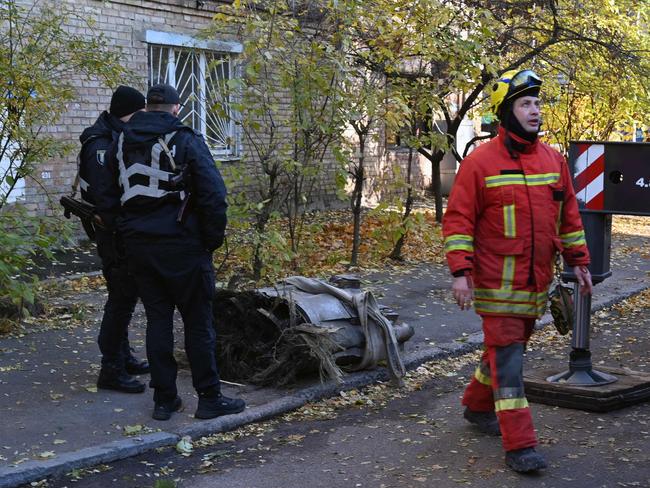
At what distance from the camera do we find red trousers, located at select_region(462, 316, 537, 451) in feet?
15.6

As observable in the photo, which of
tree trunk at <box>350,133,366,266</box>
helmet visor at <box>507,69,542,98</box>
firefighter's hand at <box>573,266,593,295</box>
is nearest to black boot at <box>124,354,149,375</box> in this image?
firefighter's hand at <box>573,266,593,295</box>

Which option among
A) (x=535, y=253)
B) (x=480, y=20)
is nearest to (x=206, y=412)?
(x=535, y=253)

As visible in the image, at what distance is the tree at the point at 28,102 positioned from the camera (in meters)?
7.16

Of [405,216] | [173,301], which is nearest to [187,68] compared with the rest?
[405,216]

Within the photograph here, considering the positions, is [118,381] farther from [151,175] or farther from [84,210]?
[151,175]

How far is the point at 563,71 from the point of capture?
573 inches

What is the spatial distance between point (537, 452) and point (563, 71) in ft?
34.6

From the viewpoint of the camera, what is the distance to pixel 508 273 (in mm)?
4902

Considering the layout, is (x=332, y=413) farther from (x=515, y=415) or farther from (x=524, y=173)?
(x=524, y=173)

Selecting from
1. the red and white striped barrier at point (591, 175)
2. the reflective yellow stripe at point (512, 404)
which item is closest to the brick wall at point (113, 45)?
the red and white striped barrier at point (591, 175)

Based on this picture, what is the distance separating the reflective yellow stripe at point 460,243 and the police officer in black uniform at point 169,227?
1.32 m

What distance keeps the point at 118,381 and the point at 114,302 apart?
497mm

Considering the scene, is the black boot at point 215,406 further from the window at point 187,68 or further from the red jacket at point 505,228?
the window at point 187,68

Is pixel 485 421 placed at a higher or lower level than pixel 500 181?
lower
